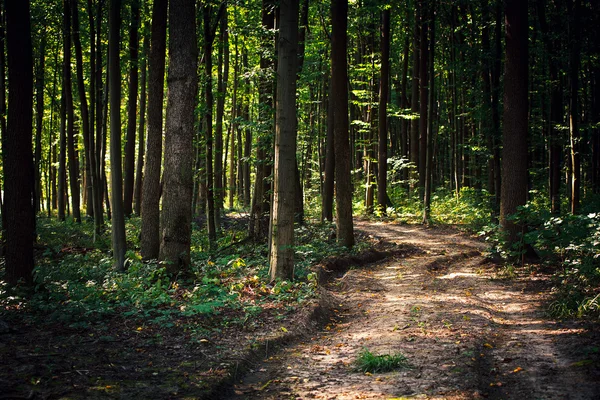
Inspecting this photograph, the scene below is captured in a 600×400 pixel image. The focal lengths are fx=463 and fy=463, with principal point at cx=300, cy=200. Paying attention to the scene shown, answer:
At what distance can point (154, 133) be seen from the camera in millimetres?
12320

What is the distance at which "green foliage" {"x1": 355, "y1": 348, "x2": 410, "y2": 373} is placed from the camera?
18.3 ft

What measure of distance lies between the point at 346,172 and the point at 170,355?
9.64 m

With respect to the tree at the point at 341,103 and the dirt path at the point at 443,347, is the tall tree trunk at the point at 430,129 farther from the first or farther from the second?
the dirt path at the point at 443,347

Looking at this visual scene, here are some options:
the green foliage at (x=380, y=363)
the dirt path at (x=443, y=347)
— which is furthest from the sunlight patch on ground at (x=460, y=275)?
the green foliage at (x=380, y=363)

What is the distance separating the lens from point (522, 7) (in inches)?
479

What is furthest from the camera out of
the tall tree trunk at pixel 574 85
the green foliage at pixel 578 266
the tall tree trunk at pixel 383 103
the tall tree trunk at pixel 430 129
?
the tall tree trunk at pixel 383 103

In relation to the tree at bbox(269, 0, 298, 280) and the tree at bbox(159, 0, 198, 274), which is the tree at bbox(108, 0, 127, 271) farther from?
the tree at bbox(269, 0, 298, 280)

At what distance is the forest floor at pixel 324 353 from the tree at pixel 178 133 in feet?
8.36

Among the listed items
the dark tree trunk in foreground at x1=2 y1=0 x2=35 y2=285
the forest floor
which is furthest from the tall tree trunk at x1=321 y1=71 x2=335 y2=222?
the dark tree trunk in foreground at x1=2 y1=0 x2=35 y2=285

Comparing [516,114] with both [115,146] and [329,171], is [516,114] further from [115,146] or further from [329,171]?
[115,146]

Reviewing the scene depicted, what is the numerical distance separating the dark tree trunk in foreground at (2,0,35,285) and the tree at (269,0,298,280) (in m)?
4.46

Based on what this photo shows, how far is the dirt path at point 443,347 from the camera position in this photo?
16.3ft

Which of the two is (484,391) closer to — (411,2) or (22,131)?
(22,131)

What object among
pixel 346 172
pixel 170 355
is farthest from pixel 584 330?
pixel 346 172
